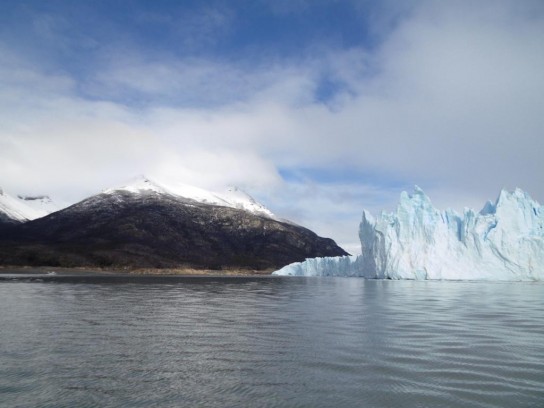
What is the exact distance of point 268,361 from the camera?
12727 millimetres

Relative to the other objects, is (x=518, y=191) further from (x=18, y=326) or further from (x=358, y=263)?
(x=18, y=326)

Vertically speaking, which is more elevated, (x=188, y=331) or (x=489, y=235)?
(x=489, y=235)

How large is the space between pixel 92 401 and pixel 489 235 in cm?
6291

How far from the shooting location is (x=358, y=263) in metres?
97.9

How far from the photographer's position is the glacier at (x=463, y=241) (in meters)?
62.8

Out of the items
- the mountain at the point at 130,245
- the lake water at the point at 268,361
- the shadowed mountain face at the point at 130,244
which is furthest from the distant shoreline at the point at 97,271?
the lake water at the point at 268,361

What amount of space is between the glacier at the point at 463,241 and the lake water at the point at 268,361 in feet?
145

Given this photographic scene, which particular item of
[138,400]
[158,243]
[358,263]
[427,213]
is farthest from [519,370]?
[158,243]

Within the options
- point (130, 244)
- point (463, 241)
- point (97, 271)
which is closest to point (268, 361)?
point (463, 241)

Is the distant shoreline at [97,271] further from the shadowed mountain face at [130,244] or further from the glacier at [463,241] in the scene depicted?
the glacier at [463,241]

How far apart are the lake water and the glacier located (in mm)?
44230

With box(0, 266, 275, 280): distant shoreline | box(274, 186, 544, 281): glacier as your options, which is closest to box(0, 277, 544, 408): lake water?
box(274, 186, 544, 281): glacier

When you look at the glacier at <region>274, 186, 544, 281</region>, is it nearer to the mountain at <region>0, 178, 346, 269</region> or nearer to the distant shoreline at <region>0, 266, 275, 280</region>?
the distant shoreline at <region>0, 266, 275, 280</region>

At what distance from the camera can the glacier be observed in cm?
6278
